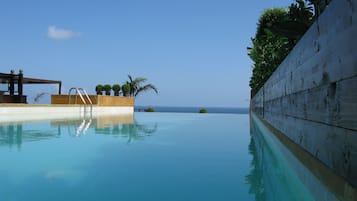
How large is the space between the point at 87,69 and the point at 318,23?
26.3 meters

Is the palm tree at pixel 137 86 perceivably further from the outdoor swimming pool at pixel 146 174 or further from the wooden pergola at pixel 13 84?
the outdoor swimming pool at pixel 146 174

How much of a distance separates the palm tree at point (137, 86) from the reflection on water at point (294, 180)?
87.7 ft

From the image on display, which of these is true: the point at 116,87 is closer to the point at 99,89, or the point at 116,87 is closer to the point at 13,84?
the point at 99,89

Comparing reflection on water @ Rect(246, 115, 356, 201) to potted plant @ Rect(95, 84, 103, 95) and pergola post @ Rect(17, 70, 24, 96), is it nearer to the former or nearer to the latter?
pergola post @ Rect(17, 70, 24, 96)

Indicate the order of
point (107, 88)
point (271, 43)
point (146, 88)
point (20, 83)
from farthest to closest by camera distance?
1. point (146, 88)
2. point (107, 88)
3. point (20, 83)
4. point (271, 43)

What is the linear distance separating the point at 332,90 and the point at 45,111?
54.5 ft

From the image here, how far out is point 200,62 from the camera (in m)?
29.1

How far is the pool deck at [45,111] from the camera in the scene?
13812mm

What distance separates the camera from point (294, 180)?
3357 mm

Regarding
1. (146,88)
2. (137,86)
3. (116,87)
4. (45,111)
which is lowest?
(45,111)

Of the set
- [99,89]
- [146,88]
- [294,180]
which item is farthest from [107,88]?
[294,180]

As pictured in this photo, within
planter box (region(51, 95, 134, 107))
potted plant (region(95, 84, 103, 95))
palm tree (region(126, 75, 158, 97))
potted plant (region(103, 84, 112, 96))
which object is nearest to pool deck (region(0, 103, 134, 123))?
planter box (region(51, 95, 134, 107))

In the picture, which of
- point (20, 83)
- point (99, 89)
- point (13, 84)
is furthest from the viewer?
point (99, 89)

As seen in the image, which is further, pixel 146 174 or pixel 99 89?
pixel 99 89
